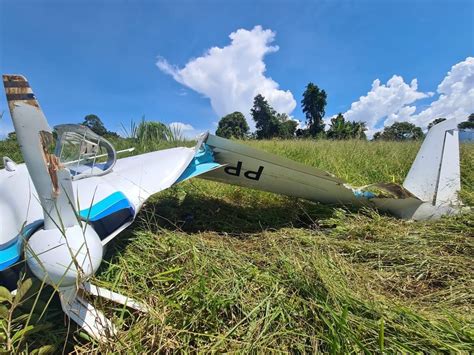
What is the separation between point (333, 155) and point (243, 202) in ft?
9.42

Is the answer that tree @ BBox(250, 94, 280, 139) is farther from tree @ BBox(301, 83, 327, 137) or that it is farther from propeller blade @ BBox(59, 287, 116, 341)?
propeller blade @ BBox(59, 287, 116, 341)

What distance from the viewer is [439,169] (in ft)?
9.16

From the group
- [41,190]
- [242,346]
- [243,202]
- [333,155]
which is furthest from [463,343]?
[333,155]

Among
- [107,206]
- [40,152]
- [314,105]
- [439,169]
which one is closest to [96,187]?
[107,206]

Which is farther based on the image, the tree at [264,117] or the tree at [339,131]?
the tree at [264,117]

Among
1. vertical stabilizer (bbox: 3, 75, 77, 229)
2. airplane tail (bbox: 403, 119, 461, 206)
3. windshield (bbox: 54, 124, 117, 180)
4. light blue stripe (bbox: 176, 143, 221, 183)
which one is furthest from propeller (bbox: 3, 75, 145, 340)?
airplane tail (bbox: 403, 119, 461, 206)

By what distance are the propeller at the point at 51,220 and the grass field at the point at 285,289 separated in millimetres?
158

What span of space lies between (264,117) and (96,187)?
62.5 meters

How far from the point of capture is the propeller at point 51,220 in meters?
0.98

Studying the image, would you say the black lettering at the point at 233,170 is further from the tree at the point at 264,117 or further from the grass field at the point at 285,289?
the tree at the point at 264,117

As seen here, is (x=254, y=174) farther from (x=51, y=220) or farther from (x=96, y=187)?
(x=51, y=220)

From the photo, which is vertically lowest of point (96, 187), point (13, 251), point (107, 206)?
point (13, 251)

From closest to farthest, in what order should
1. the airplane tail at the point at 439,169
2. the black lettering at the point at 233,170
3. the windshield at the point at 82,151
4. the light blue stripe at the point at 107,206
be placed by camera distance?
the light blue stripe at the point at 107,206, the windshield at the point at 82,151, the black lettering at the point at 233,170, the airplane tail at the point at 439,169

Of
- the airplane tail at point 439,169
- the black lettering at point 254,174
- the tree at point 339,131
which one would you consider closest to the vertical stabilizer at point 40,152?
the black lettering at point 254,174
